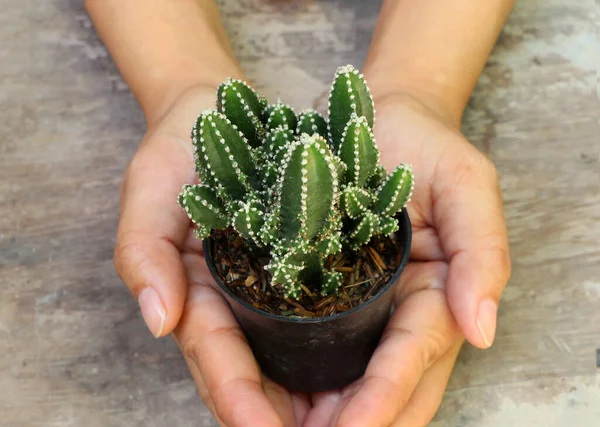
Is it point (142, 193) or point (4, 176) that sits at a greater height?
point (142, 193)

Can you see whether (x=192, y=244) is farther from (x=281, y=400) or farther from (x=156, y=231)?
(x=281, y=400)

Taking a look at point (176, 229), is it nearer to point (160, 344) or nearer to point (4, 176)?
point (160, 344)

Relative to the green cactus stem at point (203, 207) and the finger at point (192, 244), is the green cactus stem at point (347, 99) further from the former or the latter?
the finger at point (192, 244)

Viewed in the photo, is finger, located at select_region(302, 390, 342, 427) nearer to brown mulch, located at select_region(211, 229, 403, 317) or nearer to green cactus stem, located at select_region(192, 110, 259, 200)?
brown mulch, located at select_region(211, 229, 403, 317)

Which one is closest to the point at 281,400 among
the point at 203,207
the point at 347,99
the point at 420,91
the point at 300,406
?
the point at 300,406

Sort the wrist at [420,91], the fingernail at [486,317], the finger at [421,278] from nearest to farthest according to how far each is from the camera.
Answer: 1. the fingernail at [486,317]
2. the finger at [421,278]
3. the wrist at [420,91]

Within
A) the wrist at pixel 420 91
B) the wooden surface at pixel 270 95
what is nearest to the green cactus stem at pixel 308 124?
the wrist at pixel 420 91

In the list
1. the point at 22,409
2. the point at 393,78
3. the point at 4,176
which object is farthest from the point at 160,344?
the point at 393,78
